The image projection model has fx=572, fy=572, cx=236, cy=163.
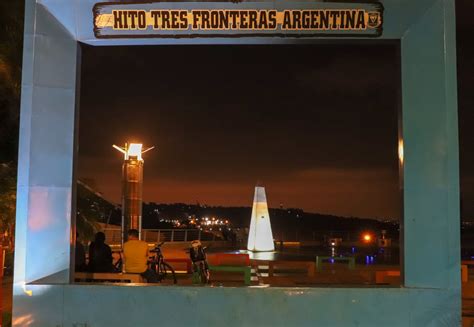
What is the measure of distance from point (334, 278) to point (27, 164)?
9927 mm

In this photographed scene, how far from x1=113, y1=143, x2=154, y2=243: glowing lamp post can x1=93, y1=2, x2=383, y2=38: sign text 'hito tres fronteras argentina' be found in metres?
10.6

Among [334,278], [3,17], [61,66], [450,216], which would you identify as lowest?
[334,278]

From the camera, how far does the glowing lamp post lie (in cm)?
1722

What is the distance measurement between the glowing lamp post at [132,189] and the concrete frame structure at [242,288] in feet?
33.2

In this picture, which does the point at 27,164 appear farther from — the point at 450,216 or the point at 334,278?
the point at 334,278

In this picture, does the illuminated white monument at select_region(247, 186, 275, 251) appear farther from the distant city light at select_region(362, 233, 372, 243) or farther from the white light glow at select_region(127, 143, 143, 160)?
the distant city light at select_region(362, 233, 372, 243)

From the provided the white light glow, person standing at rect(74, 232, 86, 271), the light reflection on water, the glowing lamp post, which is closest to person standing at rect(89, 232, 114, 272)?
person standing at rect(74, 232, 86, 271)

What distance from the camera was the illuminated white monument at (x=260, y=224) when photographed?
27.7 metres

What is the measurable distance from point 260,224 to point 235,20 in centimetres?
2133

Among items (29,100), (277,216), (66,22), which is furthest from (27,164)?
(277,216)

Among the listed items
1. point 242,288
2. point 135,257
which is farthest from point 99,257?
point 242,288

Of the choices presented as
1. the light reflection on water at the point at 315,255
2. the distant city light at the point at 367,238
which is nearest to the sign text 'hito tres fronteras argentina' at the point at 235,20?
the light reflection on water at the point at 315,255

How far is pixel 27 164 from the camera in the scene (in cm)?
700

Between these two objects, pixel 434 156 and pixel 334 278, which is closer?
pixel 434 156
